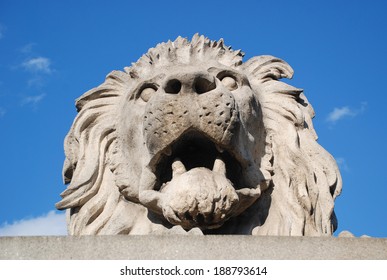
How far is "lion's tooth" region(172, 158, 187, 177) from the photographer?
794 centimetres

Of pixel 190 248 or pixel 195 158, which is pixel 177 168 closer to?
pixel 195 158

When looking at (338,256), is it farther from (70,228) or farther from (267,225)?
(70,228)

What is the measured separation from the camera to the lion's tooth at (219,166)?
7898 mm

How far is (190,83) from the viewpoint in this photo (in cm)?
786

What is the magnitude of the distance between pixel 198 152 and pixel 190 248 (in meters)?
1.57

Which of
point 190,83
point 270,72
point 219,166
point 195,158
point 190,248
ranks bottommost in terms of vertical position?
point 190,248

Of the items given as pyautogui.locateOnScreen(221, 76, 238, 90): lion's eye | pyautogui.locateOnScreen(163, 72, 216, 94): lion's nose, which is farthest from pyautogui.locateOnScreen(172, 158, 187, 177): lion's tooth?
pyautogui.locateOnScreen(221, 76, 238, 90): lion's eye

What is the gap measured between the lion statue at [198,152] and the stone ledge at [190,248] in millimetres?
641

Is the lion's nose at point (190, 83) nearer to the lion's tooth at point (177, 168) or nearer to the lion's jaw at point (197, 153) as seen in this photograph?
the lion's jaw at point (197, 153)

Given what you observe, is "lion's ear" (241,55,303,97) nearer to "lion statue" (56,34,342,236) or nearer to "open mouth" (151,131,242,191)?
"lion statue" (56,34,342,236)

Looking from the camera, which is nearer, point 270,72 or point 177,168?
point 177,168

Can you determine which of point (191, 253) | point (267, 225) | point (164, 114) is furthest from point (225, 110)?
point (191, 253)

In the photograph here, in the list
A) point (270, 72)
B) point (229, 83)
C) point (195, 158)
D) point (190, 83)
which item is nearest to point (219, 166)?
point (195, 158)
